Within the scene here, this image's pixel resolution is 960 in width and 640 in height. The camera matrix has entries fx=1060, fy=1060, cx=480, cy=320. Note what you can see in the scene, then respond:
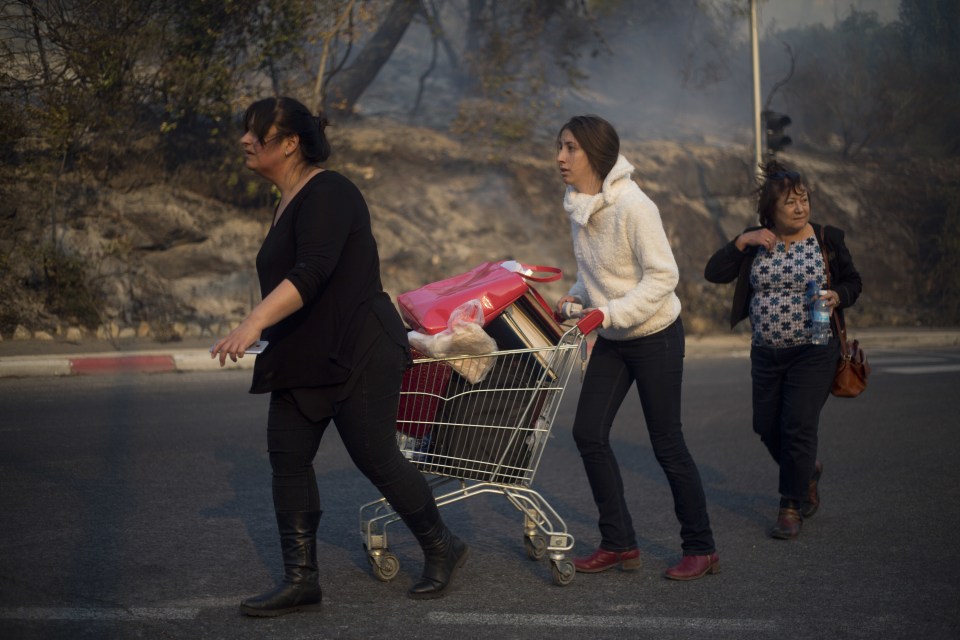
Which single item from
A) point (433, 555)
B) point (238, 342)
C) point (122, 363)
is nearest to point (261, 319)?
point (238, 342)

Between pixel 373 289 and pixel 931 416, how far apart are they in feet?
23.0

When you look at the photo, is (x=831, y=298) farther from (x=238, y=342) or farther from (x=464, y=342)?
(x=238, y=342)

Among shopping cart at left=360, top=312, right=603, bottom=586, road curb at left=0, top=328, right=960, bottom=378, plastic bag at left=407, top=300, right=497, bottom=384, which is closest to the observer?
plastic bag at left=407, top=300, right=497, bottom=384

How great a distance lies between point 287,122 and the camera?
4004 mm

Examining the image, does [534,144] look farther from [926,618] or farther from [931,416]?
[926,618]

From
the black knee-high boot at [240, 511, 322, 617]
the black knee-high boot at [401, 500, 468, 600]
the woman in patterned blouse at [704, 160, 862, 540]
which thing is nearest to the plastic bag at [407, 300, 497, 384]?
the black knee-high boot at [401, 500, 468, 600]

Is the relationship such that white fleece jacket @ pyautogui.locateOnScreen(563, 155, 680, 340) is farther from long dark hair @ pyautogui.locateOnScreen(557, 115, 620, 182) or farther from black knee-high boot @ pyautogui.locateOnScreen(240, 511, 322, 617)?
black knee-high boot @ pyautogui.locateOnScreen(240, 511, 322, 617)

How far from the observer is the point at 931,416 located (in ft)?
31.0

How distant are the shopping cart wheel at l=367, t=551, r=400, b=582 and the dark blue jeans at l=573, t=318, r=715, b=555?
94 cm

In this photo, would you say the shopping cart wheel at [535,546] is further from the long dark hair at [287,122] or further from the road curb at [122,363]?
the road curb at [122,363]

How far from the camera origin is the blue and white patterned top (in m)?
5.56

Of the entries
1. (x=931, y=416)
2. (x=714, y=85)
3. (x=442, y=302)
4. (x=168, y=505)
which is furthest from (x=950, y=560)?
(x=714, y=85)

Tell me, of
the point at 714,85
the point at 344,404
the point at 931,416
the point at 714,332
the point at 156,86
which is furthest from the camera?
the point at 714,85

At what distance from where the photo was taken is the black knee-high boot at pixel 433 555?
4340 millimetres
